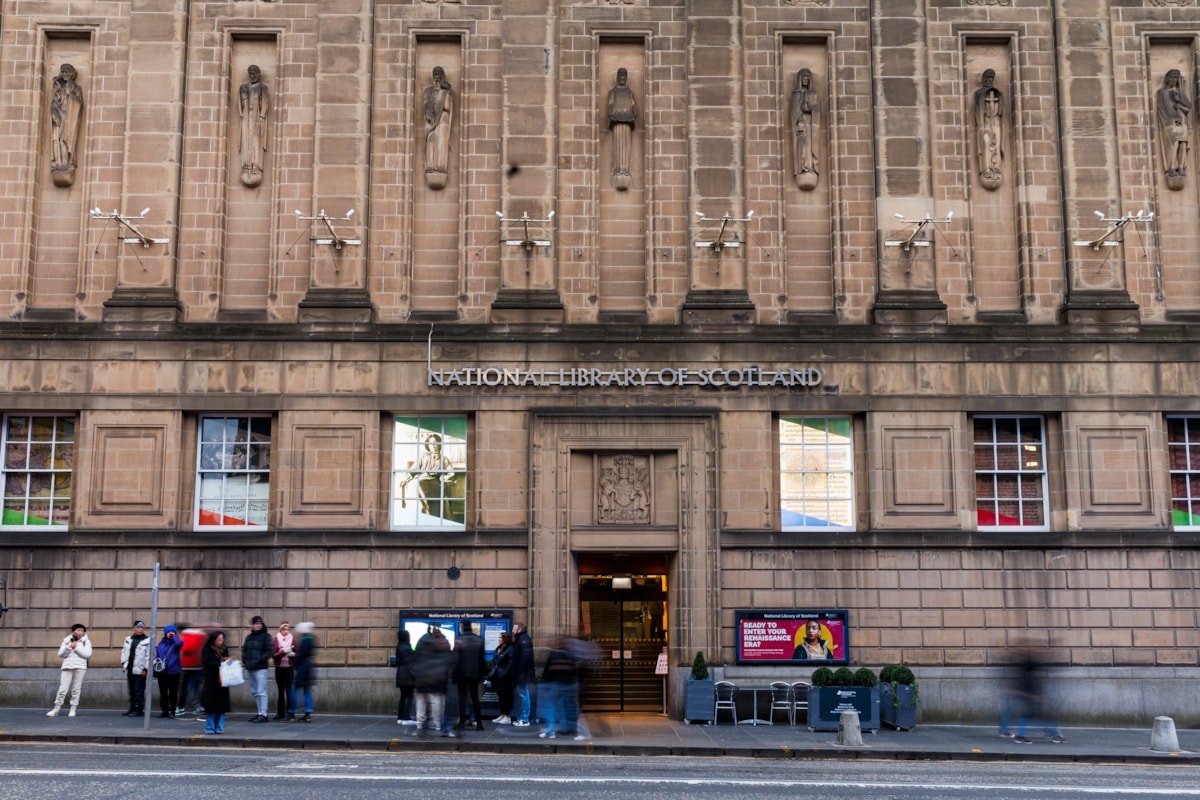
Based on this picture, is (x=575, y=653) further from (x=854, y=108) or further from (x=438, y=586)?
(x=854, y=108)

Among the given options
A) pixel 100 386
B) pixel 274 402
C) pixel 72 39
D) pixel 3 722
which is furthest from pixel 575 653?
pixel 72 39

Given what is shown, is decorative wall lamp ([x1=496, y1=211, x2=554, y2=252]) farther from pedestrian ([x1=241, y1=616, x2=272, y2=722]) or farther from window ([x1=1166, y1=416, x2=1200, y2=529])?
window ([x1=1166, y1=416, x2=1200, y2=529])

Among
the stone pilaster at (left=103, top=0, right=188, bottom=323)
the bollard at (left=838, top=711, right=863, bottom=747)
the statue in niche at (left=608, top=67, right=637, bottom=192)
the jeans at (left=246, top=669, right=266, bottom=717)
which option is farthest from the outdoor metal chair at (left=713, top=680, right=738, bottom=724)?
the stone pilaster at (left=103, top=0, right=188, bottom=323)

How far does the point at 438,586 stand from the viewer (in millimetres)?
24328

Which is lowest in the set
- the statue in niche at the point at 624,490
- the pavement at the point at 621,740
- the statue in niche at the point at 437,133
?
the pavement at the point at 621,740

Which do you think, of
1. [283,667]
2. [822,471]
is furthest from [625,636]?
[283,667]

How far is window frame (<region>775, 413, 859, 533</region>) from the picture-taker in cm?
2495

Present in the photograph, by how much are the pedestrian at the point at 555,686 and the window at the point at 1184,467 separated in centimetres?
1392

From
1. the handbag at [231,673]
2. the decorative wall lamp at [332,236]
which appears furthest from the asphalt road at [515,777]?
the decorative wall lamp at [332,236]

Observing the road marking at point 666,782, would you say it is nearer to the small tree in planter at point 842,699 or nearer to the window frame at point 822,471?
the small tree in planter at point 842,699

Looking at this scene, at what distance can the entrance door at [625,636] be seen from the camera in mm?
25031

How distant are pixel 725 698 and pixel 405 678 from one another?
6612 millimetres

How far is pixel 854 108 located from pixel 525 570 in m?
12.6

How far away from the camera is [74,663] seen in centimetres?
2158
